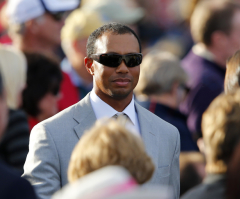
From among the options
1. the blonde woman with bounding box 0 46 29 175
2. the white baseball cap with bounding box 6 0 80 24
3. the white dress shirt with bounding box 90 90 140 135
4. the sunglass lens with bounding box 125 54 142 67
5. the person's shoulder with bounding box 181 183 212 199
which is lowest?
the blonde woman with bounding box 0 46 29 175

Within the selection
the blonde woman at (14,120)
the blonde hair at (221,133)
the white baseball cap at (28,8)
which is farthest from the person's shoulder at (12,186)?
the white baseball cap at (28,8)

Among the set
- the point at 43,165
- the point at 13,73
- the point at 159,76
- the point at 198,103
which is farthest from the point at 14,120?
the point at 198,103

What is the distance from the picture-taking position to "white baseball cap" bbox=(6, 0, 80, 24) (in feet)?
17.1

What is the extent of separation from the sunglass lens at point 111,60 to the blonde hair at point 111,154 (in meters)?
1.14

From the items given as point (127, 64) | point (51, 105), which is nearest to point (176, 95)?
point (51, 105)

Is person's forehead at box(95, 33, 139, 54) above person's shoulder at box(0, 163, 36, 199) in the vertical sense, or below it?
above

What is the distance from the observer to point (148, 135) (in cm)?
324

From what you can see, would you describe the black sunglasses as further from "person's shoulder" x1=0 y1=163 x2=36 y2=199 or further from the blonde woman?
"person's shoulder" x1=0 y1=163 x2=36 y2=199

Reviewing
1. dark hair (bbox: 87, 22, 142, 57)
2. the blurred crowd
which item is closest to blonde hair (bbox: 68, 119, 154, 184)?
the blurred crowd

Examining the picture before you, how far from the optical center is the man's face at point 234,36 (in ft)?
17.2

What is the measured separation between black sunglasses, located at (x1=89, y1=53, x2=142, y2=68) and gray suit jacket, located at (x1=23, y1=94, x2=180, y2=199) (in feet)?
0.93

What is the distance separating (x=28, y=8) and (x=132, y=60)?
7.90ft

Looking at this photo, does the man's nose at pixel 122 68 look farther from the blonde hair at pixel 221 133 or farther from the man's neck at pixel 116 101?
the blonde hair at pixel 221 133

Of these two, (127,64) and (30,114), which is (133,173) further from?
(30,114)
